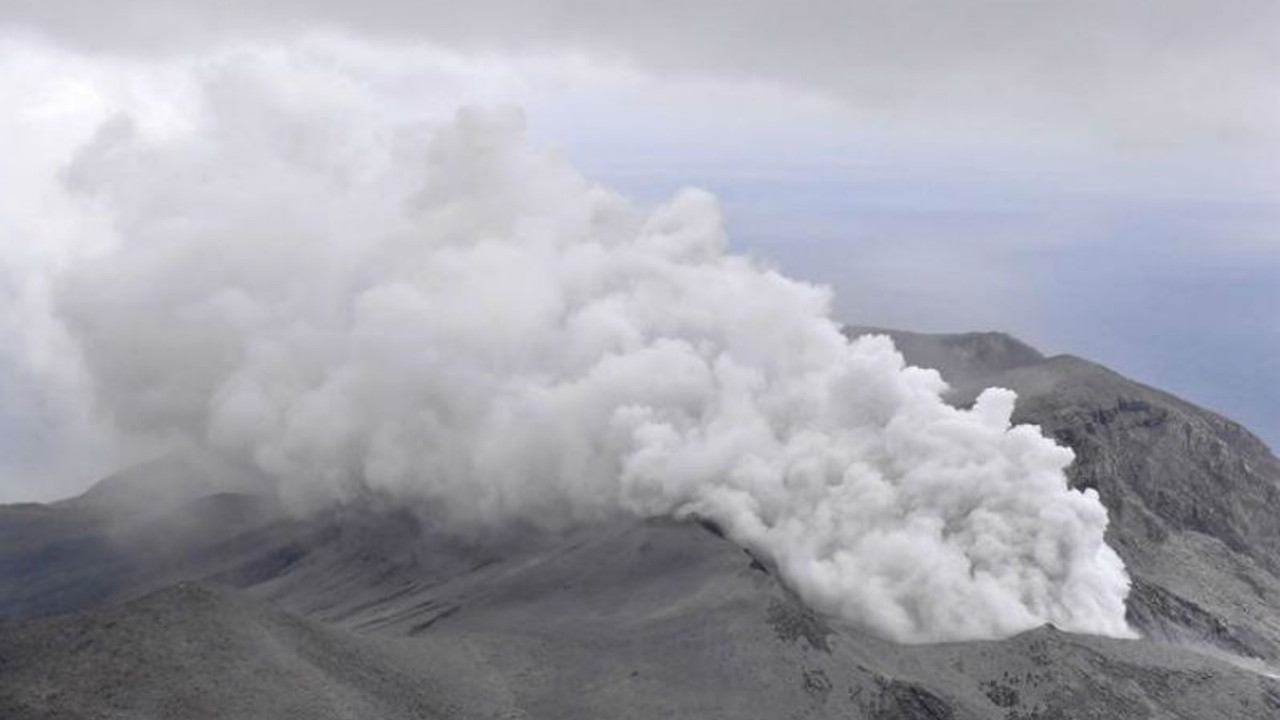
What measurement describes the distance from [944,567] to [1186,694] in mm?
18439

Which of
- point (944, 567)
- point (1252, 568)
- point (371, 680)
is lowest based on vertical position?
point (1252, 568)

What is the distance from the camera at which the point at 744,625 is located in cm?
7425

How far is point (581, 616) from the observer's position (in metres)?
79.6

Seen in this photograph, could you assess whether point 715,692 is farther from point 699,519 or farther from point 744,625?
point 699,519

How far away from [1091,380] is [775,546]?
151 ft

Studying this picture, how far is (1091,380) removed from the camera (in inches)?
4924

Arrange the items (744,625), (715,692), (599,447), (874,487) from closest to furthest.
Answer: (715,692) → (744,625) → (874,487) → (599,447)

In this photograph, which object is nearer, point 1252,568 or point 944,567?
point 944,567

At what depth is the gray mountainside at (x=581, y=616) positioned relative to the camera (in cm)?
6316

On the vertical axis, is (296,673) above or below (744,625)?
above

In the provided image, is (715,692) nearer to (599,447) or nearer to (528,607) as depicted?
(528,607)

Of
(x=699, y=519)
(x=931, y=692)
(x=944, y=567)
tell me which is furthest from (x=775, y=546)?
(x=931, y=692)

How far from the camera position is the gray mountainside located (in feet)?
207

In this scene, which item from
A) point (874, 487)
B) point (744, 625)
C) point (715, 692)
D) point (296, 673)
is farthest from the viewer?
point (874, 487)
